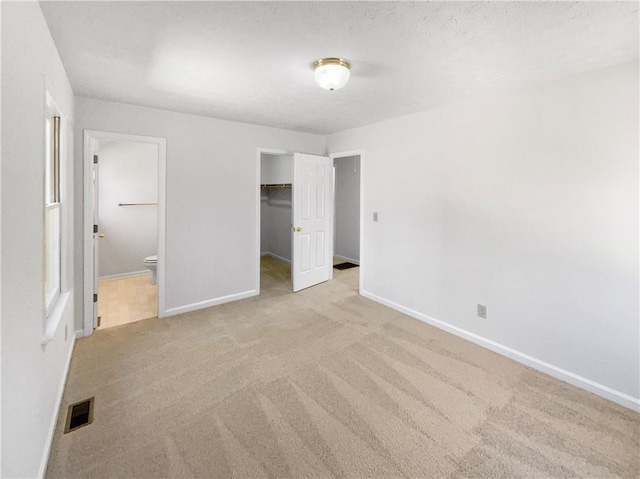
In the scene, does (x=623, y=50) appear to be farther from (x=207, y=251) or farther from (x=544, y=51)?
(x=207, y=251)

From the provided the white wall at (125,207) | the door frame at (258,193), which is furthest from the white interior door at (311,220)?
the white wall at (125,207)

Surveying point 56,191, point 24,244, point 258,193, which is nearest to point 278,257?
point 258,193

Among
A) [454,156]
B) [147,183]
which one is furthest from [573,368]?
[147,183]

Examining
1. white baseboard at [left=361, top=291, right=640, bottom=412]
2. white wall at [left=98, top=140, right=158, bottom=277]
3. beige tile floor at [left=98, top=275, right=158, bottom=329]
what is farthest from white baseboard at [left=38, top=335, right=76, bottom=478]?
white baseboard at [left=361, top=291, right=640, bottom=412]

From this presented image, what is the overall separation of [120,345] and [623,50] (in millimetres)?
4352

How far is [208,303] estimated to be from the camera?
150 inches

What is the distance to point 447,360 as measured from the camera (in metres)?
2.65

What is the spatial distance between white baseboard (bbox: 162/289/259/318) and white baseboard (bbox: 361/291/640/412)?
202cm

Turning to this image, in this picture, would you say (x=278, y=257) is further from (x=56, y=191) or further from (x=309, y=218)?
(x=56, y=191)

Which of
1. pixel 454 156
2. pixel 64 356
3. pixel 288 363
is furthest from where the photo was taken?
pixel 454 156

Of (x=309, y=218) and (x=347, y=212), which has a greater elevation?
(x=347, y=212)

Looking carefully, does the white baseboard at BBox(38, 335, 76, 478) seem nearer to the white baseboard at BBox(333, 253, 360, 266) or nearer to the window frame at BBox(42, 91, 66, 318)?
the window frame at BBox(42, 91, 66, 318)

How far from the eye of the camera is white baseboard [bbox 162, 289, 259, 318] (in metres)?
3.55

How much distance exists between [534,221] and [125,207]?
5.45 m
